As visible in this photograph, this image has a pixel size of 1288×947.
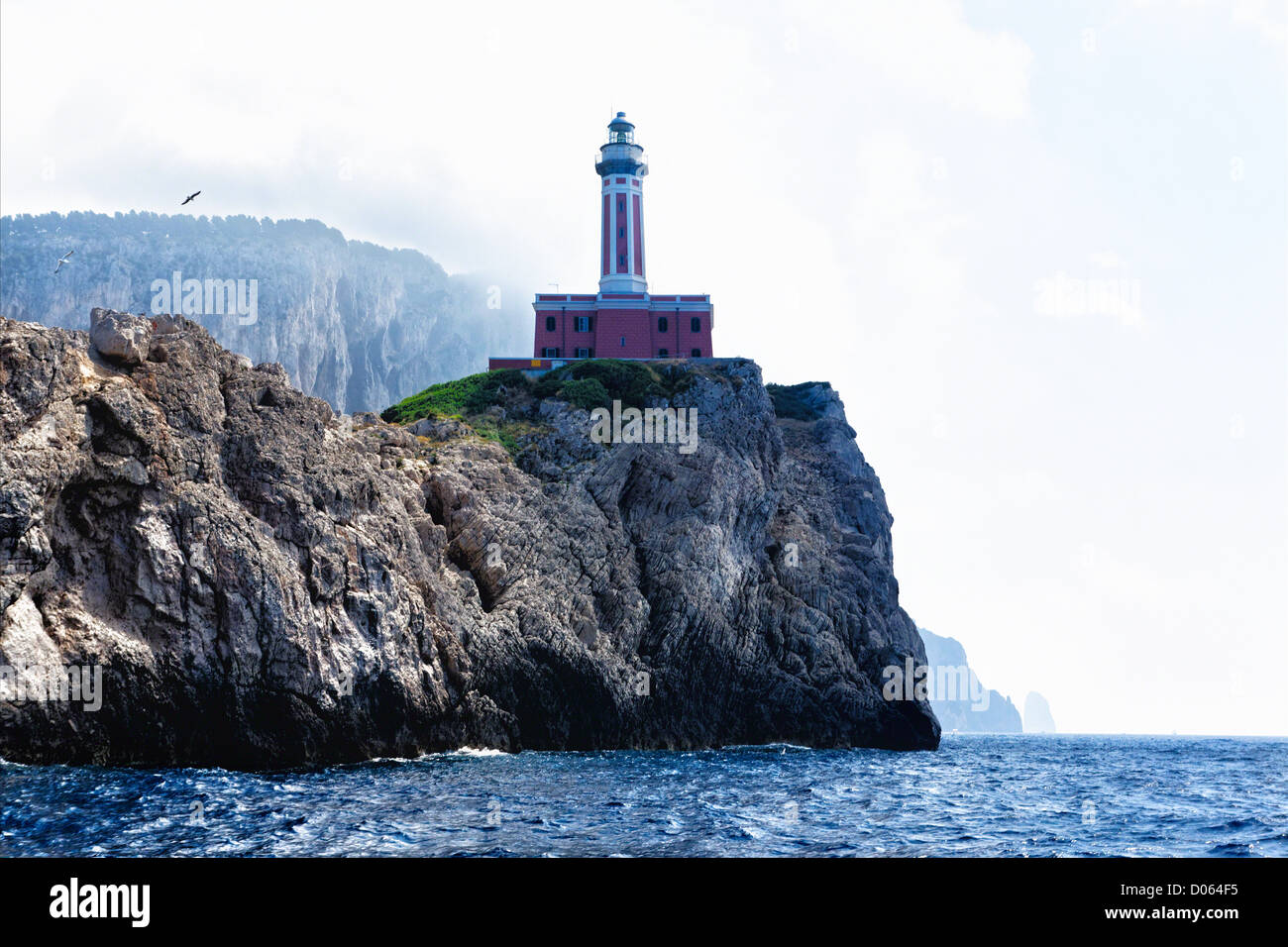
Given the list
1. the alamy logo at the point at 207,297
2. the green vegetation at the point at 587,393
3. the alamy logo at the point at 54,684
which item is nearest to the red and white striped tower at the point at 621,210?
the green vegetation at the point at 587,393

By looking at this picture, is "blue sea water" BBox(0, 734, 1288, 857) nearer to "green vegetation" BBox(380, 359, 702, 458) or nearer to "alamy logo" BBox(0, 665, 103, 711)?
"alamy logo" BBox(0, 665, 103, 711)

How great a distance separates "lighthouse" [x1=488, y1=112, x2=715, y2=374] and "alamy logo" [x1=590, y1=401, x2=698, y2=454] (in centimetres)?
1456

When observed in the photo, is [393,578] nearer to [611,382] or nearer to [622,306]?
[611,382]

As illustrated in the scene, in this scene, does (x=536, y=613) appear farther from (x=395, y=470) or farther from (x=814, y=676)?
(x=814, y=676)

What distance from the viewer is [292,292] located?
453 feet

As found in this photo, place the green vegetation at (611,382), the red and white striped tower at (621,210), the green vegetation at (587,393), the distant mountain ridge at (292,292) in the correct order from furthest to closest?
the distant mountain ridge at (292,292) < the red and white striped tower at (621,210) < the green vegetation at (611,382) < the green vegetation at (587,393)

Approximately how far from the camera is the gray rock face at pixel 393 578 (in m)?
30.8

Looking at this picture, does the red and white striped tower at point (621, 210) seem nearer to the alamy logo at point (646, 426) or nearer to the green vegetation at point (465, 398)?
the green vegetation at point (465, 398)

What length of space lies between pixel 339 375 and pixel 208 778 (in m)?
116

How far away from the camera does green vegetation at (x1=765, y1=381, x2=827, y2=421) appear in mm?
73938

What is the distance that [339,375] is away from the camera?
13850 cm
